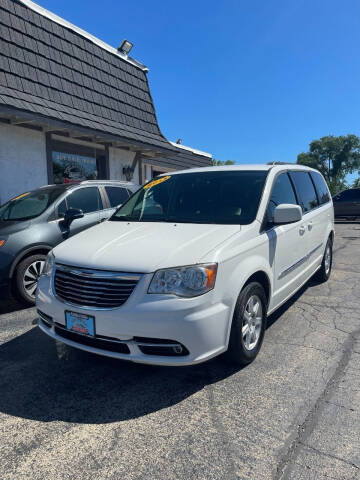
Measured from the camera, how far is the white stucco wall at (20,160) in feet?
25.1

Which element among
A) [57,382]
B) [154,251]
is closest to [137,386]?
[57,382]

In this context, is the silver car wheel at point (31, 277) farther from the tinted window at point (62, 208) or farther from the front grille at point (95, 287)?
the front grille at point (95, 287)

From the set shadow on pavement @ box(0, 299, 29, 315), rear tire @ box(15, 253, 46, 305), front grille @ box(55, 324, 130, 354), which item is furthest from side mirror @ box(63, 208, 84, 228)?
front grille @ box(55, 324, 130, 354)

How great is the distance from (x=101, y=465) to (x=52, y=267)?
1.65m

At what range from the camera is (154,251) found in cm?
278

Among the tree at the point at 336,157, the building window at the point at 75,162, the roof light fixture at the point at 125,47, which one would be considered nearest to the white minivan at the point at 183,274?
the building window at the point at 75,162

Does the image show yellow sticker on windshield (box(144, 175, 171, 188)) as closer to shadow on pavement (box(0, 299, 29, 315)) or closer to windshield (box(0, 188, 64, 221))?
windshield (box(0, 188, 64, 221))

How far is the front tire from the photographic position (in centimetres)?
280

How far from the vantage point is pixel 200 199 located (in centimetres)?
377

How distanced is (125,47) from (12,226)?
9.16 metres

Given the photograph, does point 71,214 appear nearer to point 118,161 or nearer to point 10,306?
point 10,306

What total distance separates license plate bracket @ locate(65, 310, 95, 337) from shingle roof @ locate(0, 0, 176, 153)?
5.43 m

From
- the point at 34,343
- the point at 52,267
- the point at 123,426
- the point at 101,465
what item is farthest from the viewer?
the point at 34,343

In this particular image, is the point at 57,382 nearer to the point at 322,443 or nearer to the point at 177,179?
the point at 322,443
